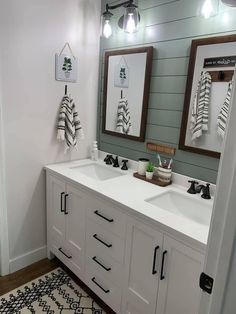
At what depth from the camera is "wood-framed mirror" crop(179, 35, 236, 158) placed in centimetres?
146

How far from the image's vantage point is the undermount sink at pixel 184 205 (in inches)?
59.6

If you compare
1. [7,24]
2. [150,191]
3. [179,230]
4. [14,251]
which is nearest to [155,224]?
[179,230]

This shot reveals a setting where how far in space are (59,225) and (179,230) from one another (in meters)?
1.19

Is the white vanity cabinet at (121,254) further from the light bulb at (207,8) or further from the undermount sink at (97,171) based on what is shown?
the light bulb at (207,8)

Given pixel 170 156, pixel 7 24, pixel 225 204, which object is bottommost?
pixel 170 156

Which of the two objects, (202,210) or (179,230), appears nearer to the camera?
(179,230)

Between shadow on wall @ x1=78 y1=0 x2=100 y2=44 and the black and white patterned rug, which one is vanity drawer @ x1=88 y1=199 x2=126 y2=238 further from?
shadow on wall @ x1=78 y1=0 x2=100 y2=44

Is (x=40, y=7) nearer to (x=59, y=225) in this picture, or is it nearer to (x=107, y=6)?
(x=107, y=6)

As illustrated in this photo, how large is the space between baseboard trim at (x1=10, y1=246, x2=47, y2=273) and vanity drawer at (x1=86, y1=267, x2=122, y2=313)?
620mm

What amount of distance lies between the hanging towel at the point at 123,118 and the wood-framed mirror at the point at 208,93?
1.77ft

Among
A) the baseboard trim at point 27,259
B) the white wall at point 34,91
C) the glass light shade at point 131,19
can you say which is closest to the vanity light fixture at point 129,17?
the glass light shade at point 131,19

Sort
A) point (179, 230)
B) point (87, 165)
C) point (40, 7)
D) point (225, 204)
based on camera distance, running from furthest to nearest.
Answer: point (87, 165)
point (40, 7)
point (179, 230)
point (225, 204)

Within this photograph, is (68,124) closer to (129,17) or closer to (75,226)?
(75,226)

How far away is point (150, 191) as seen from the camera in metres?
1.65
